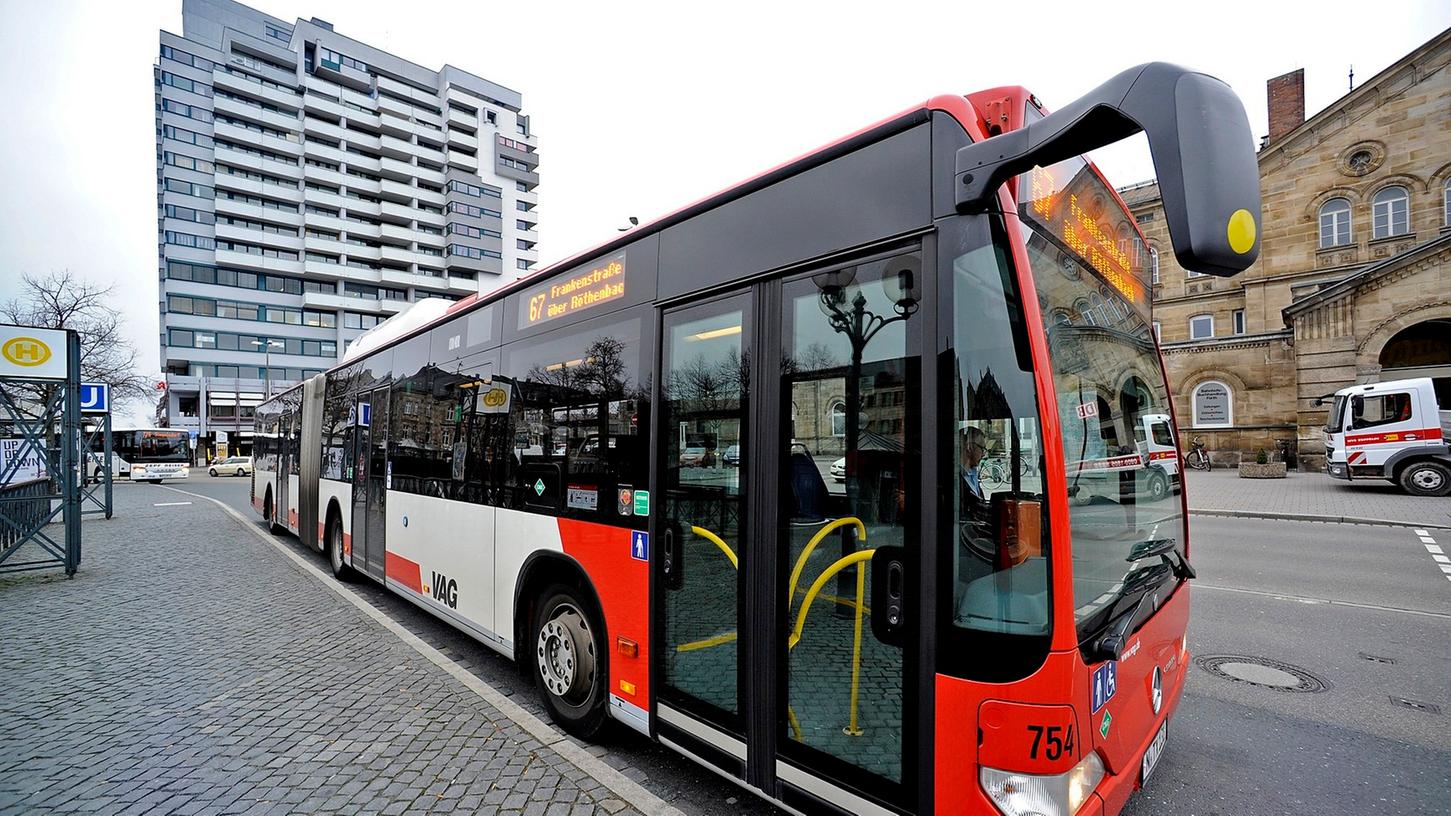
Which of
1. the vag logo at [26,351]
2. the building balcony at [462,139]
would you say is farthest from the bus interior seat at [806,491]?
the building balcony at [462,139]

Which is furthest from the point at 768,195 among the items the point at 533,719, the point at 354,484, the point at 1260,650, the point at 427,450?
the point at 354,484

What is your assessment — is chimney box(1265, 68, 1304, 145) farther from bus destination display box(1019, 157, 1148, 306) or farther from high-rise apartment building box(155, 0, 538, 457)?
high-rise apartment building box(155, 0, 538, 457)

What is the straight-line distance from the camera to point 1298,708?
174 inches

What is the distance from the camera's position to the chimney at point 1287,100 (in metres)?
32.7

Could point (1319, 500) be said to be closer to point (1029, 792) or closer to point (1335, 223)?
point (1029, 792)

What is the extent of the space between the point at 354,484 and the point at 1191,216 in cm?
902

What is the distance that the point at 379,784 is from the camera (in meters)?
3.52

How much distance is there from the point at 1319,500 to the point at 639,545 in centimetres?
1901

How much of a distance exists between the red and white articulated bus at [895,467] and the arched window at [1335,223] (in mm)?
36771

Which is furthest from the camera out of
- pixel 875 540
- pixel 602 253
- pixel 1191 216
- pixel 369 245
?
pixel 369 245

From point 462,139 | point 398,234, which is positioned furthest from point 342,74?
point 398,234

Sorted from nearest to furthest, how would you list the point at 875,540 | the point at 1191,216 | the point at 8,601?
the point at 1191,216, the point at 875,540, the point at 8,601

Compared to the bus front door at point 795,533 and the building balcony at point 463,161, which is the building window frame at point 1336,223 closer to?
the bus front door at point 795,533

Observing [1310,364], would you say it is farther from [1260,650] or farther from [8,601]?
[8,601]
